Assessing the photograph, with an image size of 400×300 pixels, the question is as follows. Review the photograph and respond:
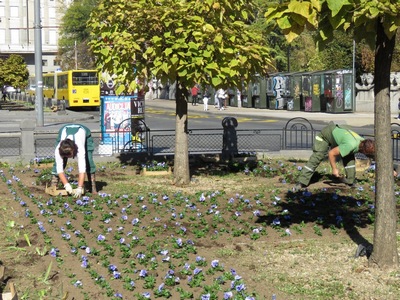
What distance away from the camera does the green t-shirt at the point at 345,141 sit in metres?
12.2

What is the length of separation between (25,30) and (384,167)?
100 m

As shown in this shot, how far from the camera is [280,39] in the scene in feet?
191

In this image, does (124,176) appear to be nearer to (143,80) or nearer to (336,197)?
(143,80)

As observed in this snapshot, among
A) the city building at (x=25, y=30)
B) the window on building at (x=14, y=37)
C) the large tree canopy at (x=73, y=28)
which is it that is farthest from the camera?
the window on building at (x=14, y=37)

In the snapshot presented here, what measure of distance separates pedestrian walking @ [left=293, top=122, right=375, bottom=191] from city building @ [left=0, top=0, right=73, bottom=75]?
3562 inches

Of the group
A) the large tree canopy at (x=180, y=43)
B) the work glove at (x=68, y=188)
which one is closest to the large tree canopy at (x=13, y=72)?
the large tree canopy at (x=180, y=43)

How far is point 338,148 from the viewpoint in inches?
493

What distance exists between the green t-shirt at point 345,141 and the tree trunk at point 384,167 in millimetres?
4180

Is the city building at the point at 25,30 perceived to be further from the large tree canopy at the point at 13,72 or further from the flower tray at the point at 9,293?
the flower tray at the point at 9,293

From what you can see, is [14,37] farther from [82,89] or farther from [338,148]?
[338,148]

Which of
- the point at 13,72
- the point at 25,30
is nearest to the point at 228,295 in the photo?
the point at 13,72

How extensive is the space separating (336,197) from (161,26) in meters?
4.25

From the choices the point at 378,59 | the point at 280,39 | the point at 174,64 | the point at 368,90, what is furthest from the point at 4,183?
the point at 280,39

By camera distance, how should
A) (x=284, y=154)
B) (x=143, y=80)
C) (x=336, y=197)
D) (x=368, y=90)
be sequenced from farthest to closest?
(x=368, y=90) → (x=284, y=154) → (x=143, y=80) → (x=336, y=197)
